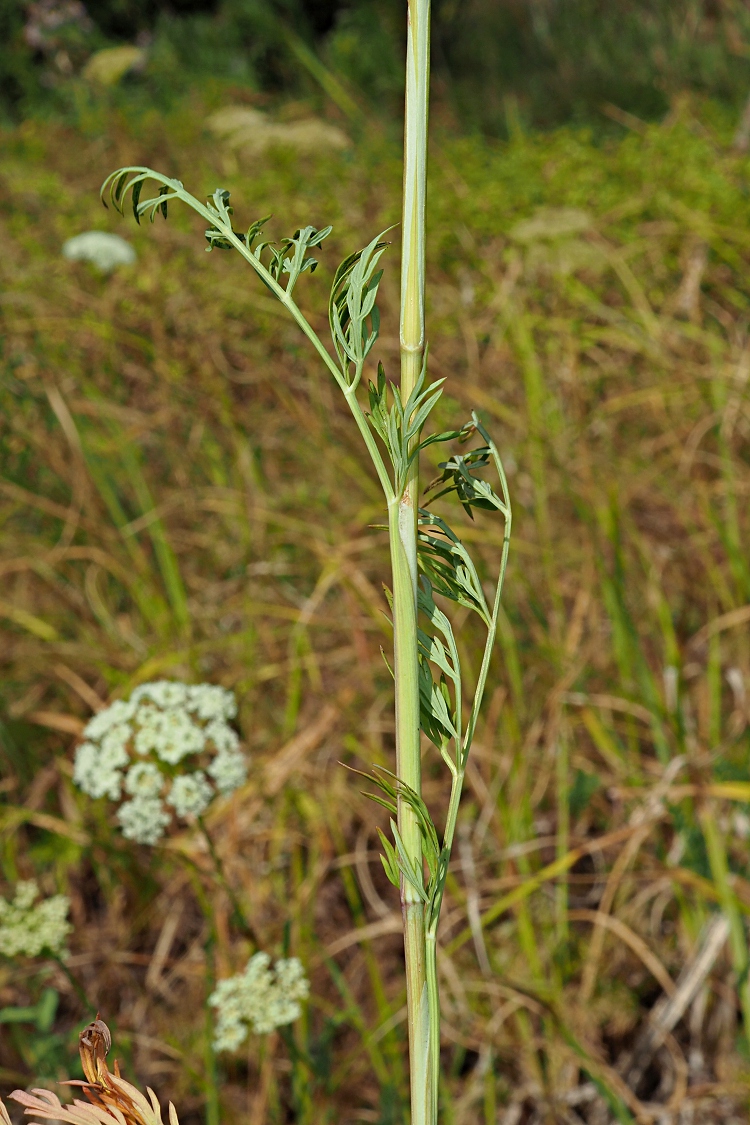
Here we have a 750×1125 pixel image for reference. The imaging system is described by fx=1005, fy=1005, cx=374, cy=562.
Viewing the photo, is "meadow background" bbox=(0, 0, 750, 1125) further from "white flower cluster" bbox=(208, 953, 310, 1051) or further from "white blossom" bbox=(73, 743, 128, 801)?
"white blossom" bbox=(73, 743, 128, 801)

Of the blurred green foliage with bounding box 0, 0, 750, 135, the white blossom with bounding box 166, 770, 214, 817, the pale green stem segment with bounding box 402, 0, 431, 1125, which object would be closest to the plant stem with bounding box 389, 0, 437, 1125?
the pale green stem segment with bounding box 402, 0, 431, 1125

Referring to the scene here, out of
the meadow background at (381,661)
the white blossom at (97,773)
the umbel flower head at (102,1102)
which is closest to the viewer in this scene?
the umbel flower head at (102,1102)

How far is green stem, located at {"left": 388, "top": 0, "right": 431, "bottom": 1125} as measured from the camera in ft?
0.95

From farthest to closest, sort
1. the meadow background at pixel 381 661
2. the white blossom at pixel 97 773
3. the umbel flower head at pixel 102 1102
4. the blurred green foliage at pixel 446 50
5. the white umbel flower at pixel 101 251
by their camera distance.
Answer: the blurred green foliage at pixel 446 50
the white umbel flower at pixel 101 251
the meadow background at pixel 381 661
the white blossom at pixel 97 773
the umbel flower head at pixel 102 1102

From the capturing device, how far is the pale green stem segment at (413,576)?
289 mm

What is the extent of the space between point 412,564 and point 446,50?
271 inches

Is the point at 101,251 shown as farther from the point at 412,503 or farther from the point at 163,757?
the point at 412,503

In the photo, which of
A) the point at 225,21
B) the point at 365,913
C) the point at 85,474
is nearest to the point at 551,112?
the point at 225,21

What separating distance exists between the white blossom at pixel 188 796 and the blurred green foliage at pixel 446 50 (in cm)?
370

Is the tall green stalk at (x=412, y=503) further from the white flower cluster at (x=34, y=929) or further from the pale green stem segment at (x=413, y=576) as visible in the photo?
the white flower cluster at (x=34, y=929)

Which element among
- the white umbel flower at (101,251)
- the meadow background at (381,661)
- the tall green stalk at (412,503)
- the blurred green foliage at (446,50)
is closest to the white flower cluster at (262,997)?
the meadow background at (381,661)

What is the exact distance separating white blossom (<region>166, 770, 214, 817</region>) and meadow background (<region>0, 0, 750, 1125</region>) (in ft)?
0.50

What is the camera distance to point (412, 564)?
1.01ft

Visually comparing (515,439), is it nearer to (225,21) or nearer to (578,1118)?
(578,1118)
